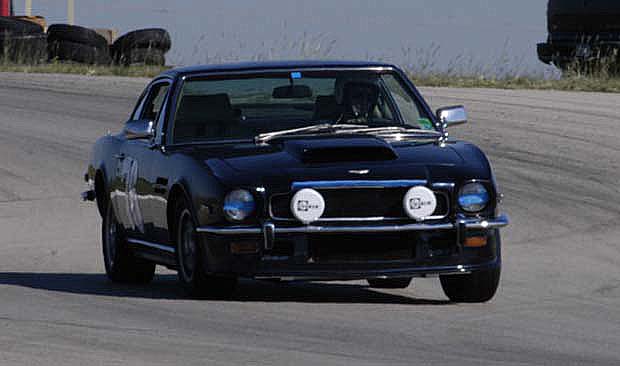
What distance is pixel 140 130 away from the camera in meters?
11.3

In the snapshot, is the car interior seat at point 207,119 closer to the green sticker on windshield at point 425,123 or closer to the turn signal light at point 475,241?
the green sticker on windshield at point 425,123

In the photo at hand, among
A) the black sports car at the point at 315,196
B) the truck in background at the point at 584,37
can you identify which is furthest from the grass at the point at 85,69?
the black sports car at the point at 315,196

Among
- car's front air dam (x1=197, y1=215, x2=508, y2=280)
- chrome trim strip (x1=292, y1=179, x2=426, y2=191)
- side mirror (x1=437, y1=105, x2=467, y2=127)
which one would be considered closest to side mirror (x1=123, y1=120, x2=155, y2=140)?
car's front air dam (x1=197, y1=215, x2=508, y2=280)

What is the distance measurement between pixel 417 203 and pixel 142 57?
25645 mm

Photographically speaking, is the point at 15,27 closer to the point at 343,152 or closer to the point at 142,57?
the point at 142,57

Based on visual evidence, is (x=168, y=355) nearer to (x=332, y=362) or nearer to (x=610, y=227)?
(x=332, y=362)

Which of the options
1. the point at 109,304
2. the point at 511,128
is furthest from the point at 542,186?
the point at 109,304

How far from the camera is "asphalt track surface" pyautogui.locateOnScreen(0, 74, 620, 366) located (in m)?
8.05

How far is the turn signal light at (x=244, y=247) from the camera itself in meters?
9.83

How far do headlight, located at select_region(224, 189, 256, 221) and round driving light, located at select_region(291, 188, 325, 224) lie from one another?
26 cm

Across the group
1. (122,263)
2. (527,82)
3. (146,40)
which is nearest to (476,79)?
(527,82)

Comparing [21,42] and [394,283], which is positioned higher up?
[394,283]

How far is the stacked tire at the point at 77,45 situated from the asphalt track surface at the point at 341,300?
12.2 metres

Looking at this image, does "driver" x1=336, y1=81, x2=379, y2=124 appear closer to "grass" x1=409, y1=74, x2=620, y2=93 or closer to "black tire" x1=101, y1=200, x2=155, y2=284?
"black tire" x1=101, y1=200, x2=155, y2=284
